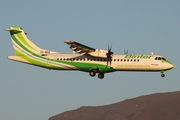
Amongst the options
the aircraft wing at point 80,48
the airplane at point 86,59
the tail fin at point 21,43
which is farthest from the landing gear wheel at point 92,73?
the tail fin at point 21,43

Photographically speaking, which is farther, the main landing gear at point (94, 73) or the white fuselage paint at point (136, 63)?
the main landing gear at point (94, 73)

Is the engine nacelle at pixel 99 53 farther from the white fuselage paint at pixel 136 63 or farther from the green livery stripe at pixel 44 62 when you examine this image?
the green livery stripe at pixel 44 62

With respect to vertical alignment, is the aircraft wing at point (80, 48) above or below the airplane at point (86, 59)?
above

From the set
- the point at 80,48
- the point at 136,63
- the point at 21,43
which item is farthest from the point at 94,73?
the point at 21,43

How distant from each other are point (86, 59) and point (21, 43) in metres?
11.9

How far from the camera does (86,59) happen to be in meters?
63.4

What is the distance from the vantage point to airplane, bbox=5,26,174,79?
60594 mm

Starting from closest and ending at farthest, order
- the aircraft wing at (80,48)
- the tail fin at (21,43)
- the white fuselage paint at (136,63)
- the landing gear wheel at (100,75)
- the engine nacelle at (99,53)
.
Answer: the white fuselage paint at (136,63) → the aircraft wing at (80,48) → the engine nacelle at (99,53) → the landing gear wheel at (100,75) → the tail fin at (21,43)

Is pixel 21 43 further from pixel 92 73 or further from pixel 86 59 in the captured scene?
pixel 92 73

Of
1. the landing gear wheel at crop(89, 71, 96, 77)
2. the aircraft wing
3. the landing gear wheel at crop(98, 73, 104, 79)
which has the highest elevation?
the aircraft wing

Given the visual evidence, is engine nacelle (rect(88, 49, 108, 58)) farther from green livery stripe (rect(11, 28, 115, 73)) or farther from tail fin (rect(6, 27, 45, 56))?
tail fin (rect(6, 27, 45, 56))

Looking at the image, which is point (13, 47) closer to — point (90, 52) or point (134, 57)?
point (90, 52)

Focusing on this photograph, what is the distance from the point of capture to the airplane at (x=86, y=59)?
199 ft

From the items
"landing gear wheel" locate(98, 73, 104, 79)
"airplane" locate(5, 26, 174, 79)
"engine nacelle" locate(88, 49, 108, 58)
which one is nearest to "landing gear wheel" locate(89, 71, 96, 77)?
"airplane" locate(5, 26, 174, 79)
